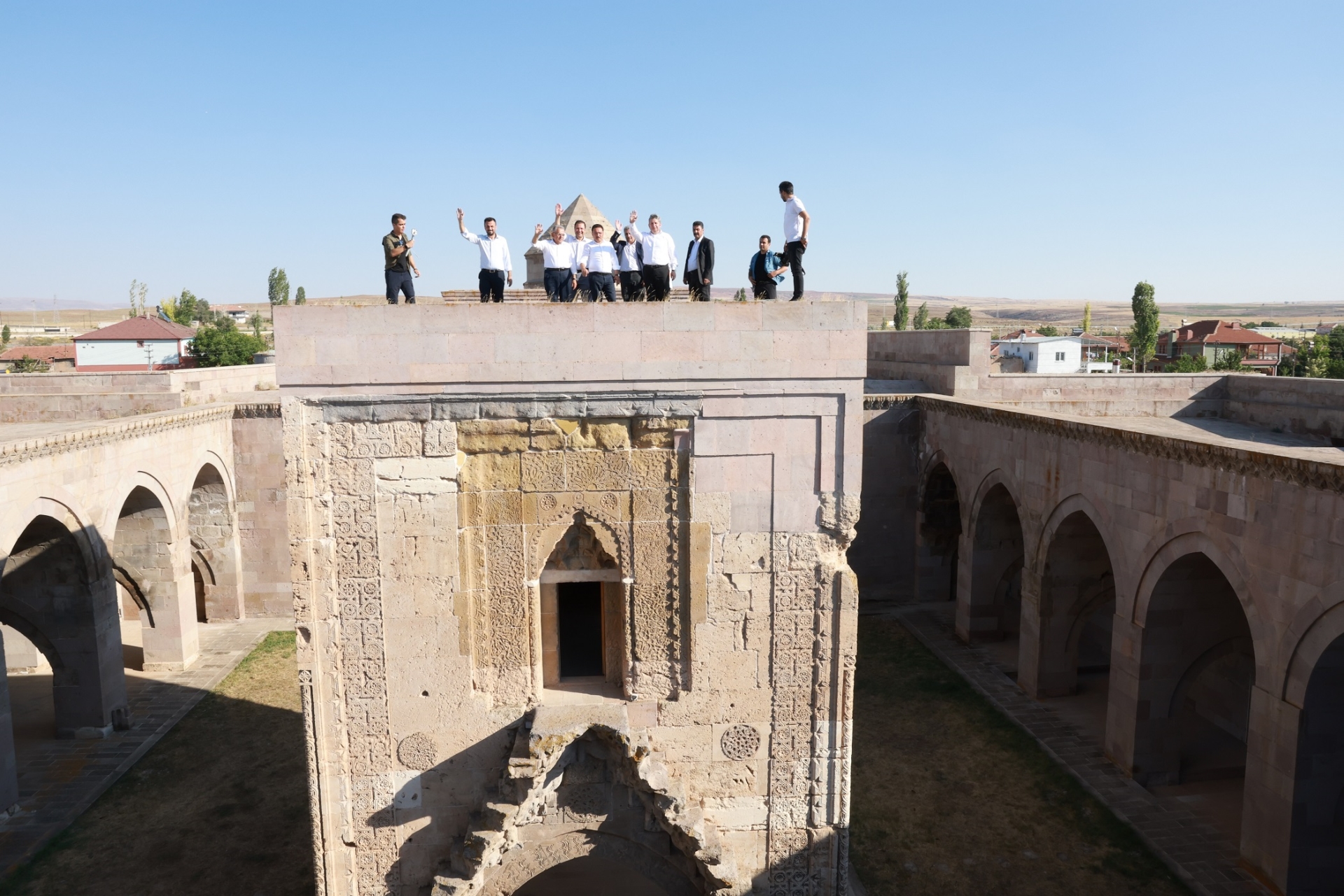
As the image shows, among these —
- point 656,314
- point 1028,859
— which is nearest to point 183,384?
point 656,314

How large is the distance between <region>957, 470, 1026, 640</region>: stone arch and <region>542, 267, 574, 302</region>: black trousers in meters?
10.4

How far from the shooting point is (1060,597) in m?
14.2

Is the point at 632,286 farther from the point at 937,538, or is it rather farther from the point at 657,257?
the point at 937,538

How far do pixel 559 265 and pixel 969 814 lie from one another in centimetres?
860

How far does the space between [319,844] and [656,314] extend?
17.3ft

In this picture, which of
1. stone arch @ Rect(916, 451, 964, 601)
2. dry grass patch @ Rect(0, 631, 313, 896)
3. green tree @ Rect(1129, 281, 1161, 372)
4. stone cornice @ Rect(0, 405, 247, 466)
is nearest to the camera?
dry grass patch @ Rect(0, 631, 313, 896)

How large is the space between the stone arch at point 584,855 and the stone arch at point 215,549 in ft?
43.9

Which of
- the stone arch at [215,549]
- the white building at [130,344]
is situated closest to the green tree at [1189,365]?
the stone arch at [215,549]

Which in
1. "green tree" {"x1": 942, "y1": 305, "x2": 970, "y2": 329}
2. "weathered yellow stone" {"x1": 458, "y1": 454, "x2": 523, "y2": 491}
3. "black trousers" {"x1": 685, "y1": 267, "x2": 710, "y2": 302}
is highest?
"green tree" {"x1": 942, "y1": 305, "x2": 970, "y2": 329}

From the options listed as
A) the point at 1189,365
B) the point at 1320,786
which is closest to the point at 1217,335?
the point at 1189,365

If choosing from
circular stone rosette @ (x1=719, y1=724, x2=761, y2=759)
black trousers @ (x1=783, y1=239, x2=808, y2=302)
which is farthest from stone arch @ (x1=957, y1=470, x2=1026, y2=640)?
circular stone rosette @ (x1=719, y1=724, x2=761, y2=759)

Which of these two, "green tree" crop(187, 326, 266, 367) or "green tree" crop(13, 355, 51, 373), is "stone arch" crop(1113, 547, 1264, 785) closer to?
"green tree" crop(187, 326, 266, 367)

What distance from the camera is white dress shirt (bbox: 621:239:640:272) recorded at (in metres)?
8.86

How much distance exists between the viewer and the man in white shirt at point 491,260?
824cm
